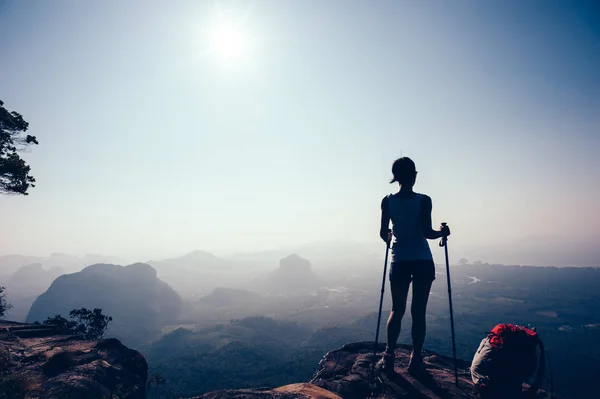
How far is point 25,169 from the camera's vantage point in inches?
596

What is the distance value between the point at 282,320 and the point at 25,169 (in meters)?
183

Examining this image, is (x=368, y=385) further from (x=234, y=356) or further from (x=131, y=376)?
(x=234, y=356)

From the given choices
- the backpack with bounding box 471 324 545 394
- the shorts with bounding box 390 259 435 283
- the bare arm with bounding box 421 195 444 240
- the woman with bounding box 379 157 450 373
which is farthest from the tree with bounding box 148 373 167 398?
the bare arm with bounding box 421 195 444 240

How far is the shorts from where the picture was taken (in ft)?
16.2

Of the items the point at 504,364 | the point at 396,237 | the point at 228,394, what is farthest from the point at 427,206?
the point at 228,394

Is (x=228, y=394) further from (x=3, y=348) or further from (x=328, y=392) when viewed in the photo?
(x=3, y=348)

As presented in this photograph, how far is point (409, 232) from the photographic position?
5145 mm

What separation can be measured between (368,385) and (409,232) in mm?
2867

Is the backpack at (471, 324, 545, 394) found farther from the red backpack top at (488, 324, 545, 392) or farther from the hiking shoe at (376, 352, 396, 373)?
the hiking shoe at (376, 352, 396, 373)

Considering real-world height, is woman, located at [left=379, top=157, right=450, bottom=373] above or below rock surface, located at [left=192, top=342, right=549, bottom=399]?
above

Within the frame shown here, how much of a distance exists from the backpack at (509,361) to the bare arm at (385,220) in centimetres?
231

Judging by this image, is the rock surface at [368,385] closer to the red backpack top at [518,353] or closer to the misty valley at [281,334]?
the red backpack top at [518,353]

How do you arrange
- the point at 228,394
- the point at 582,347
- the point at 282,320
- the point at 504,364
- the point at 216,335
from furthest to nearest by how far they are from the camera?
the point at 282,320, the point at 216,335, the point at 582,347, the point at 228,394, the point at 504,364

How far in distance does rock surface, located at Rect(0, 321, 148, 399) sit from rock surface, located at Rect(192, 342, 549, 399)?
2.66m
